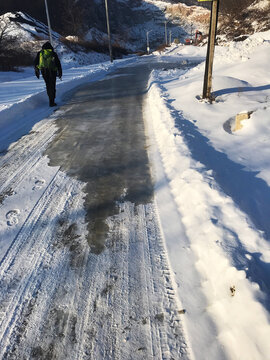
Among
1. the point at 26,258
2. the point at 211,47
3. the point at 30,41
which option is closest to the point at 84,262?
the point at 26,258

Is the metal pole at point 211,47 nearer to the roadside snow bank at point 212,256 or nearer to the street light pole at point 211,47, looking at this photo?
the street light pole at point 211,47

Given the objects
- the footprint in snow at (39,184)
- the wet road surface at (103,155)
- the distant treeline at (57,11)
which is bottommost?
the wet road surface at (103,155)

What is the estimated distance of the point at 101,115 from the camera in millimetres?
7230

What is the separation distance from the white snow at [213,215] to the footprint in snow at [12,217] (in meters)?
0.01

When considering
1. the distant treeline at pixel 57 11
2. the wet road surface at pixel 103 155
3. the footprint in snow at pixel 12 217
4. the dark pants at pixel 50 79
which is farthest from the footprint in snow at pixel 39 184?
the distant treeline at pixel 57 11

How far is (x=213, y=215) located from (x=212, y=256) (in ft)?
1.82

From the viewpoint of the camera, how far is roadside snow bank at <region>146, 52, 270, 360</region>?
1658 millimetres

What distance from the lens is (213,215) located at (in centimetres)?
265

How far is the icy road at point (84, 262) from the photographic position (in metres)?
1.74

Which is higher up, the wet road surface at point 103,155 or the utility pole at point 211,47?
the utility pole at point 211,47

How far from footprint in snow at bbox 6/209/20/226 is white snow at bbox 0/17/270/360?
0.01 metres

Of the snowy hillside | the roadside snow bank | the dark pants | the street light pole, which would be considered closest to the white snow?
the roadside snow bank

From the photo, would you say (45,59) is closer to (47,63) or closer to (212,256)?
(47,63)

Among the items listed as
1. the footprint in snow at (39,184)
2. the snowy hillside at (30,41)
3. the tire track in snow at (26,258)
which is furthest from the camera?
the snowy hillside at (30,41)
